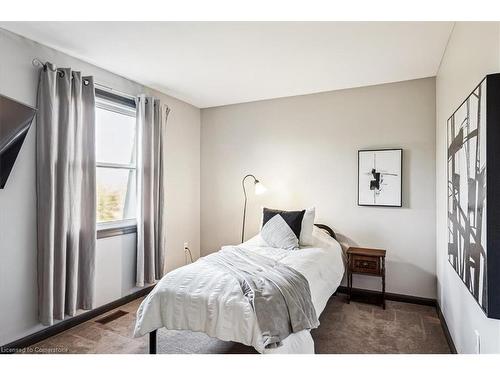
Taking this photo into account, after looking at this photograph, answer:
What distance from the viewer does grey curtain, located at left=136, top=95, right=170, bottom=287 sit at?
348cm

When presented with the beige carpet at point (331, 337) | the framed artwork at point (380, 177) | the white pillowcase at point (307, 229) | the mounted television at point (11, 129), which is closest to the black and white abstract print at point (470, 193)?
the beige carpet at point (331, 337)

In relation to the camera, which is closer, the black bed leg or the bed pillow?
the black bed leg

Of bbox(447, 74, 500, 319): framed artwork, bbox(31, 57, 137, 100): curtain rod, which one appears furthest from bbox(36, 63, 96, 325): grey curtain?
bbox(447, 74, 500, 319): framed artwork

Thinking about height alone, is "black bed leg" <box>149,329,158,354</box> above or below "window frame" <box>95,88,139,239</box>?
below

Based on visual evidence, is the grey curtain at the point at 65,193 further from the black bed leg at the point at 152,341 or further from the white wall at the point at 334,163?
the white wall at the point at 334,163

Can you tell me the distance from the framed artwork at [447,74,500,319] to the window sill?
3.21 metres

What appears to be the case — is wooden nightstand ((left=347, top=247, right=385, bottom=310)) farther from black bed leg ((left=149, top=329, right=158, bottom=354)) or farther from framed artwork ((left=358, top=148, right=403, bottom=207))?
black bed leg ((left=149, top=329, right=158, bottom=354))

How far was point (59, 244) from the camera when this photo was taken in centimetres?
261

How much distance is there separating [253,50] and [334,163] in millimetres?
1872

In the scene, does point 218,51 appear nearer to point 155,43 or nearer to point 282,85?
point 155,43

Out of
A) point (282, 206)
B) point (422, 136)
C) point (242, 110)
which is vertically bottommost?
point (282, 206)

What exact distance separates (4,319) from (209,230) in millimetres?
2730
